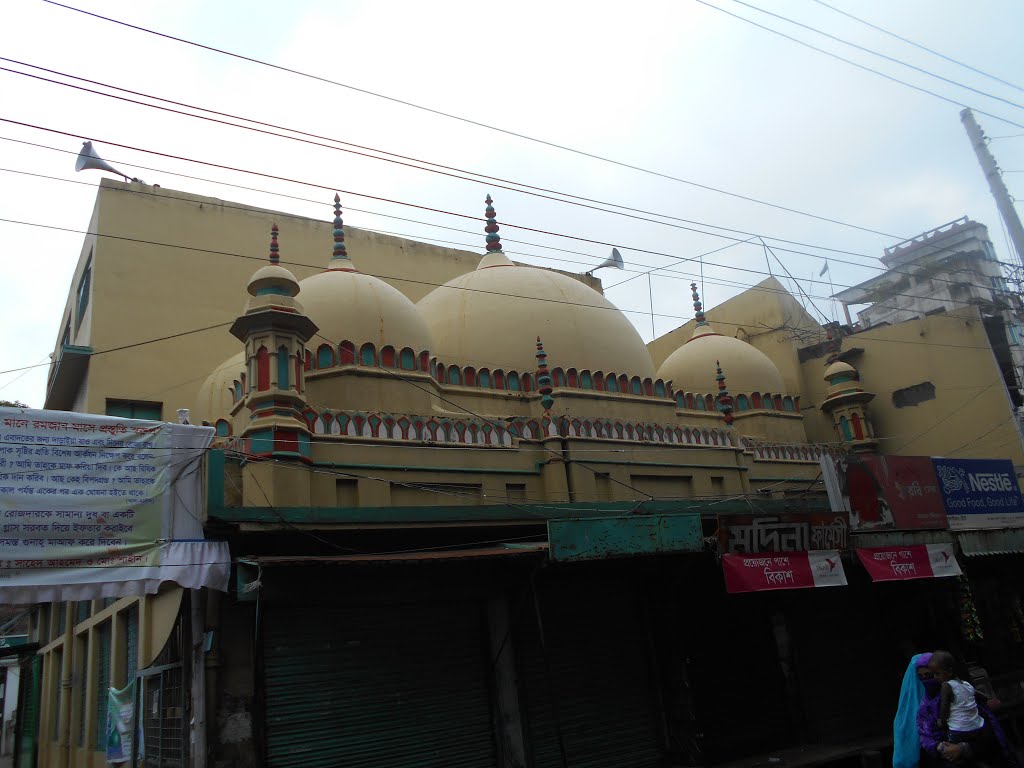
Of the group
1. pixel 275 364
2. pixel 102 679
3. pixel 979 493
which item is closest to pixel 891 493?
pixel 979 493

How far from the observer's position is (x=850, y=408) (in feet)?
56.6

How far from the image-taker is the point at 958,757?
5035 millimetres

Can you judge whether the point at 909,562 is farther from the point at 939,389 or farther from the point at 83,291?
the point at 83,291

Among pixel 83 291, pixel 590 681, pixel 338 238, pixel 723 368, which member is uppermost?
pixel 83 291

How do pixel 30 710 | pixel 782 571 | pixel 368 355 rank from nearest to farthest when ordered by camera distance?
pixel 782 571 < pixel 368 355 < pixel 30 710

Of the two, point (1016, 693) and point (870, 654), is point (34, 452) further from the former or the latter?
point (1016, 693)

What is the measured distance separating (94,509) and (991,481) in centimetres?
1215

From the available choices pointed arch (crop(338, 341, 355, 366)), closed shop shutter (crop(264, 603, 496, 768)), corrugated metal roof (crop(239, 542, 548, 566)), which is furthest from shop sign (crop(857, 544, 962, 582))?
pointed arch (crop(338, 341, 355, 366))

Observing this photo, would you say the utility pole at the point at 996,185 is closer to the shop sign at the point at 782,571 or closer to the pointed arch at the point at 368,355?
the shop sign at the point at 782,571

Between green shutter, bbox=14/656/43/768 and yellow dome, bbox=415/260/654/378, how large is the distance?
1025 cm

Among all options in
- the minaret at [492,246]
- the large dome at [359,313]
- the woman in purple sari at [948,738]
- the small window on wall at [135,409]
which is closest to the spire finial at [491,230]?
the minaret at [492,246]

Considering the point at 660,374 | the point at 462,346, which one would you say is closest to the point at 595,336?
the point at 462,346

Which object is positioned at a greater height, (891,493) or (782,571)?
(891,493)

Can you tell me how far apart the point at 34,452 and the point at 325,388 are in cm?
481
